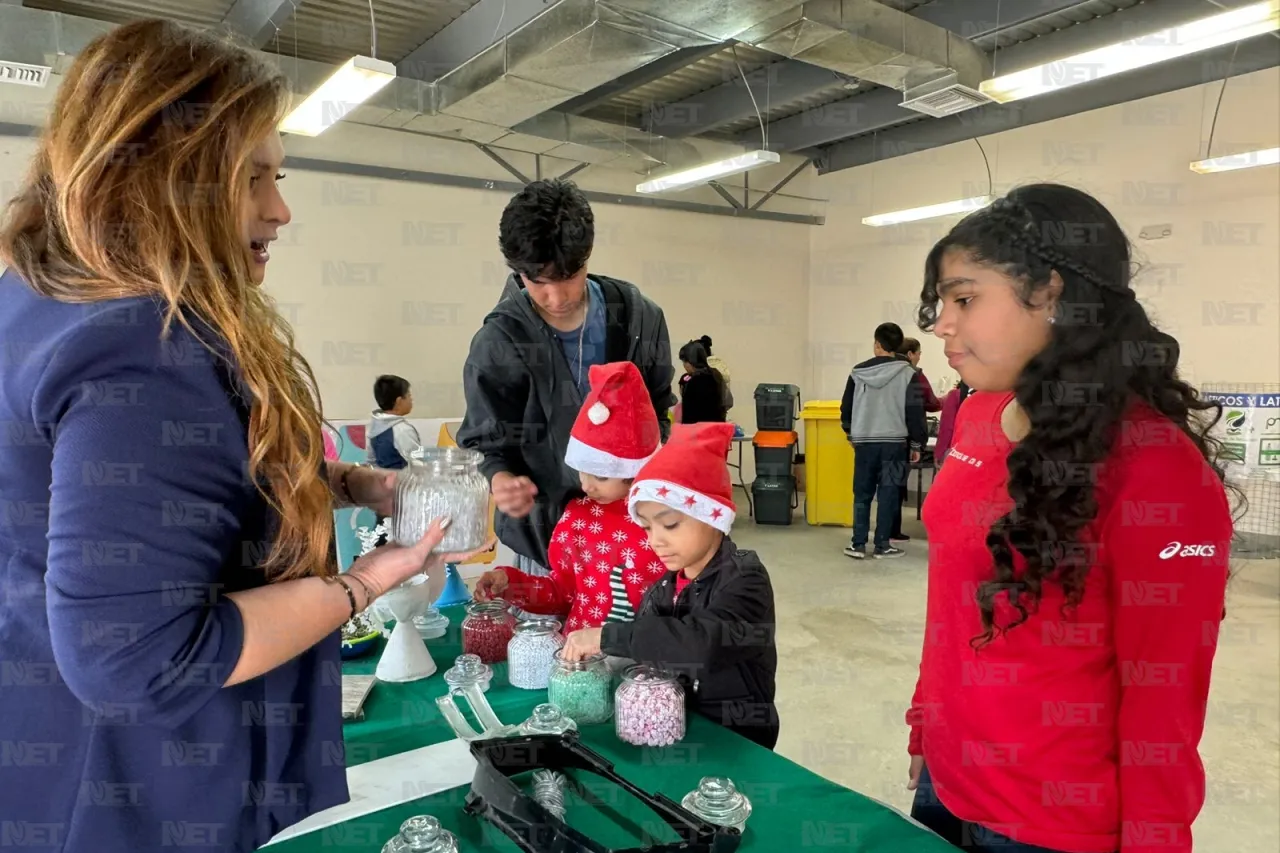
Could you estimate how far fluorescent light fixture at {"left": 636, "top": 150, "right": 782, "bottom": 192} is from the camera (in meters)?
5.24

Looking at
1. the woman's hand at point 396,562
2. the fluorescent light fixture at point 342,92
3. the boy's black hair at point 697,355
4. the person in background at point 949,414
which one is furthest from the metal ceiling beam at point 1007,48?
the woman's hand at point 396,562

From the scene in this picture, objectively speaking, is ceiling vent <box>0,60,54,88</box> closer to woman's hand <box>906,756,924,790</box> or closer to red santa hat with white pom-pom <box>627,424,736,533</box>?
red santa hat with white pom-pom <box>627,424,736,533</box>

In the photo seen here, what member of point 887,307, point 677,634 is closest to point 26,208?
point 677,634

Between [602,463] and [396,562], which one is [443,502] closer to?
[396,562]

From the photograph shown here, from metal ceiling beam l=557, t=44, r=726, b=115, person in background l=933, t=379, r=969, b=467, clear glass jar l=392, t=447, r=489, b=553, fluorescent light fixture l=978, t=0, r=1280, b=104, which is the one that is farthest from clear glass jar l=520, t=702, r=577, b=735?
metal ceiling beam l=557, t=44, r=726, b=115

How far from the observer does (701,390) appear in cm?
642

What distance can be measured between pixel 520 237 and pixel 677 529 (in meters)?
0.79

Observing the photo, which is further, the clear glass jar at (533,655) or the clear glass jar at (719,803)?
the clear glass jar at (533,655)

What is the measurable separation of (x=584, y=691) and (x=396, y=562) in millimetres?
538

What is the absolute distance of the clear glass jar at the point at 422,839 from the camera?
3.00 ft

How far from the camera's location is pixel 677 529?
149 cm

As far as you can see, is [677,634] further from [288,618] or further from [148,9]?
[148,9]

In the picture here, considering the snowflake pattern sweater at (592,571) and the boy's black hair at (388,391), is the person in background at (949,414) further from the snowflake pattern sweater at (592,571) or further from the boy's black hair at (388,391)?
the snowflake pattern sweater at (592,571)

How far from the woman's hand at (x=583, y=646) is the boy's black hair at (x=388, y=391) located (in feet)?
13.3
